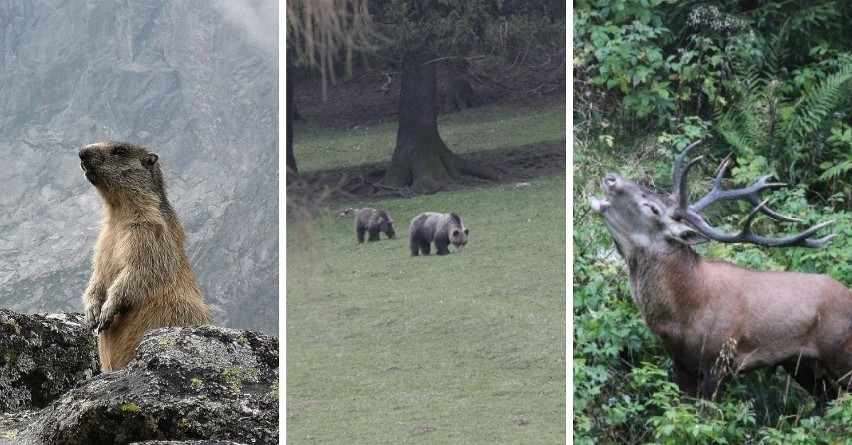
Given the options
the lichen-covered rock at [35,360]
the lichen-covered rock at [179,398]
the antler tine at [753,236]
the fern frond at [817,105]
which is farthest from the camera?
the fern frond at [817,105]

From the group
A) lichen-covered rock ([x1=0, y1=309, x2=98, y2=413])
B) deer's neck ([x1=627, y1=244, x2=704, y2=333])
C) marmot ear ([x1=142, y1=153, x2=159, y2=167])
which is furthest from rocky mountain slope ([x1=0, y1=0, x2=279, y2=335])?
lichen-covered rock ([x1=0, y1=309, x2=98, y2=413])

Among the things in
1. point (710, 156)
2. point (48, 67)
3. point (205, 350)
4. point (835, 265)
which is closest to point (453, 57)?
point (710, 156)

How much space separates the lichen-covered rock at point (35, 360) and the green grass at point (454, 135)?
2261 mm

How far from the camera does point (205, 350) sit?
13.9 ft

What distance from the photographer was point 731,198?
755 centimetres

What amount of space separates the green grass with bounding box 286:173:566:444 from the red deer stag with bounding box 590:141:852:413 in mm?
494

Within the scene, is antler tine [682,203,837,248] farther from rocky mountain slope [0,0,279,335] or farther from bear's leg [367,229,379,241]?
rocky mountain slope [0,0,279,335]

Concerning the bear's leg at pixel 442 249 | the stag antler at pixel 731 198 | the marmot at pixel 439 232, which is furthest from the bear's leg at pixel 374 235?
the stag antler at pixel 731 198

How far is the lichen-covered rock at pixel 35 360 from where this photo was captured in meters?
4.92

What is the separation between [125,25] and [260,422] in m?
6.36

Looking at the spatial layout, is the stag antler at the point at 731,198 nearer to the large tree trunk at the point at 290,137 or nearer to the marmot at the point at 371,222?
the marmot at the point at 371,222

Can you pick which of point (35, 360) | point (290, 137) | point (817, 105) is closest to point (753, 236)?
point (817, 105)

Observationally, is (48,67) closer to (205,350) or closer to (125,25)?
(125,25)

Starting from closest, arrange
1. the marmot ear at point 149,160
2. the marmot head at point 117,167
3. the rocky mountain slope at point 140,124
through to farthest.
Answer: the marmot head at point 117,167
the marmot ear at point 149,160
the rocky mountain slope at point 140,124
